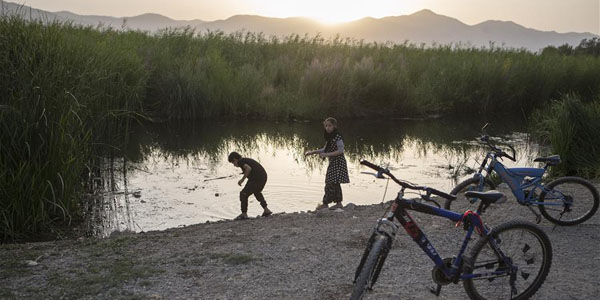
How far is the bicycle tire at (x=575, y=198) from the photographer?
727cm

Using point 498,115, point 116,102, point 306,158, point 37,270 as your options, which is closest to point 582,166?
point 306,158

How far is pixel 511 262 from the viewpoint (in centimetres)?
466

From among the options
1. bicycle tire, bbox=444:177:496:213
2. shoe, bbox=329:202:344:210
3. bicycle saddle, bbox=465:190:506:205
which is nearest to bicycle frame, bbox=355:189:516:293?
bicycle saddle, bbox=465:190:506:205

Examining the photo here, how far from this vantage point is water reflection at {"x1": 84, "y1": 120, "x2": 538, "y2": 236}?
9250 mm

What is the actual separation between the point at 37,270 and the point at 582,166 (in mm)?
9042

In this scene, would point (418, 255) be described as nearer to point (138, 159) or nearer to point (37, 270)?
point (37, 270)

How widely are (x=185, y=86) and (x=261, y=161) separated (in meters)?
6.18

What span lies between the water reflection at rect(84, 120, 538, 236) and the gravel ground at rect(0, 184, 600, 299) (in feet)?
5.51

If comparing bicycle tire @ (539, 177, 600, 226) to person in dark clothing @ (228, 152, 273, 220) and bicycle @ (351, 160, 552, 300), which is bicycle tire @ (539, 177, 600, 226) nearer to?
bicycle @ (351, 160, 552, 300)

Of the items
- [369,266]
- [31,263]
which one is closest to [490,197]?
[369,266]

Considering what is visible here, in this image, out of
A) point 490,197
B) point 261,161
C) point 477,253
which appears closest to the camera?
point 490,197

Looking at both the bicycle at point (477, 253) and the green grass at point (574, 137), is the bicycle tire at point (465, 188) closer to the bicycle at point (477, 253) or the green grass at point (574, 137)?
the bicycle at point (477, 253)

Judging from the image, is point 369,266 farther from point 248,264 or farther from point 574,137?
point 574,137

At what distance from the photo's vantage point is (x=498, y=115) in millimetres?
22750
